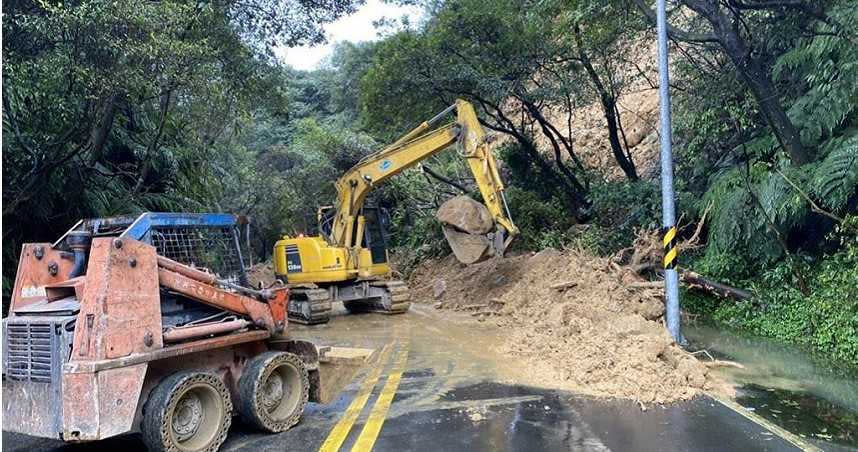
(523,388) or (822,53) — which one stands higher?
(822,53)

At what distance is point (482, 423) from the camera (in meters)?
6.20

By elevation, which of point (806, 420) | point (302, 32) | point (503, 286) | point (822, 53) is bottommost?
point (806, 420)

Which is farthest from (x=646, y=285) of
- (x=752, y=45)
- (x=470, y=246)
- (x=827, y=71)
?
(x=752, y=45)

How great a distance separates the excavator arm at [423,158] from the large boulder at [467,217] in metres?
1.17

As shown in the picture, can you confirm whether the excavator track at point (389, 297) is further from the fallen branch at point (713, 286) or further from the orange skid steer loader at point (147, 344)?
the orange skid steer loader at point (147, 344)

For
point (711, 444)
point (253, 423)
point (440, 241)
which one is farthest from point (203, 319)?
point (440, 241)

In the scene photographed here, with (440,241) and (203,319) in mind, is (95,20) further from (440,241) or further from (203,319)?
(440,241)

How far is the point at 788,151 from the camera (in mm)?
11781

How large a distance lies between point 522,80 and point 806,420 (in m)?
13.1

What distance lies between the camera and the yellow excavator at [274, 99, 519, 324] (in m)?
13.8

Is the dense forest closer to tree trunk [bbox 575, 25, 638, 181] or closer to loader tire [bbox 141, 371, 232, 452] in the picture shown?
tree trunk [bbox 575, 25, 638, 181]

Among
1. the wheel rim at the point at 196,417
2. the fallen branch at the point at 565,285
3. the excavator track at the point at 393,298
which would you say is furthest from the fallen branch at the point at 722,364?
the excavator track at the point at 393,298

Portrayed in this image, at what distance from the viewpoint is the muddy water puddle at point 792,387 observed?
621 centimetres

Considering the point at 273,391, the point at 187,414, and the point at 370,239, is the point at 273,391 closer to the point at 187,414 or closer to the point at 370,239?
the point at 187,414
